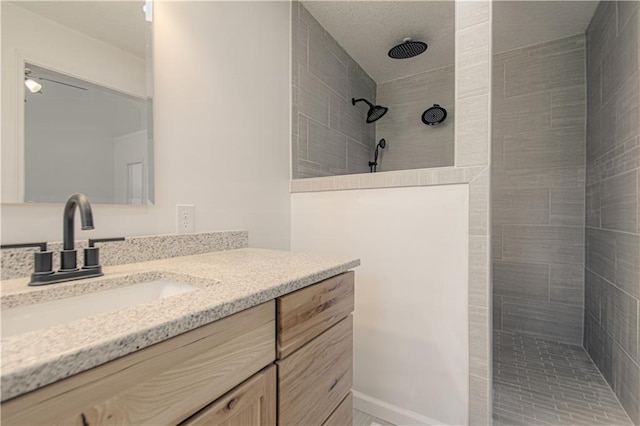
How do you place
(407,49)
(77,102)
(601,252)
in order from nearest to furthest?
(77,102)
(601,252)
(407,49)

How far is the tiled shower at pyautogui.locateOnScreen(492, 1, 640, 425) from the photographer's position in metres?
1.47

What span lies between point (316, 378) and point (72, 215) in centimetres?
73

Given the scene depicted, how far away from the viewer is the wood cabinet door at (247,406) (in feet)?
1.71

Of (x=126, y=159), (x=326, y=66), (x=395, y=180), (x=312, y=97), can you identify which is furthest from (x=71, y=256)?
(x=326, y=66)

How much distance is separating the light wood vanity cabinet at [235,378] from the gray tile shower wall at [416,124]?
2136mm

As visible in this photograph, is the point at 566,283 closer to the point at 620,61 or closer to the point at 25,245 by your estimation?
the point at 620,61

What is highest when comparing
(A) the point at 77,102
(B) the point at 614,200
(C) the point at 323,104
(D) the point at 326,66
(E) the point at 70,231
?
(D) the point at 326,66

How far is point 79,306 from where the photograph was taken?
703mm

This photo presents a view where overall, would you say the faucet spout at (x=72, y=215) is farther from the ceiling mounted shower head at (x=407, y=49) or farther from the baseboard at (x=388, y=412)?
the ceiling mounted shower head at (x=407, y=49)

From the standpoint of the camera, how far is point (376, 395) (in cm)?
147

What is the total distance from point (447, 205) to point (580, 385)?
56.9 inches

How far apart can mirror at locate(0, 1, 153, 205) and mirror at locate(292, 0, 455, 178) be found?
890 millimetres

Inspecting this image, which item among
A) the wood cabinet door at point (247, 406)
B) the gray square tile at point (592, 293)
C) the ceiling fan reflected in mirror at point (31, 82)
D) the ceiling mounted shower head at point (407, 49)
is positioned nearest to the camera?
the wood cabinet door at point (247, 406)

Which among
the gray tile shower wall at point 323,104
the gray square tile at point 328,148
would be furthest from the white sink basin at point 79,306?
the gray square tile at point 328,148
